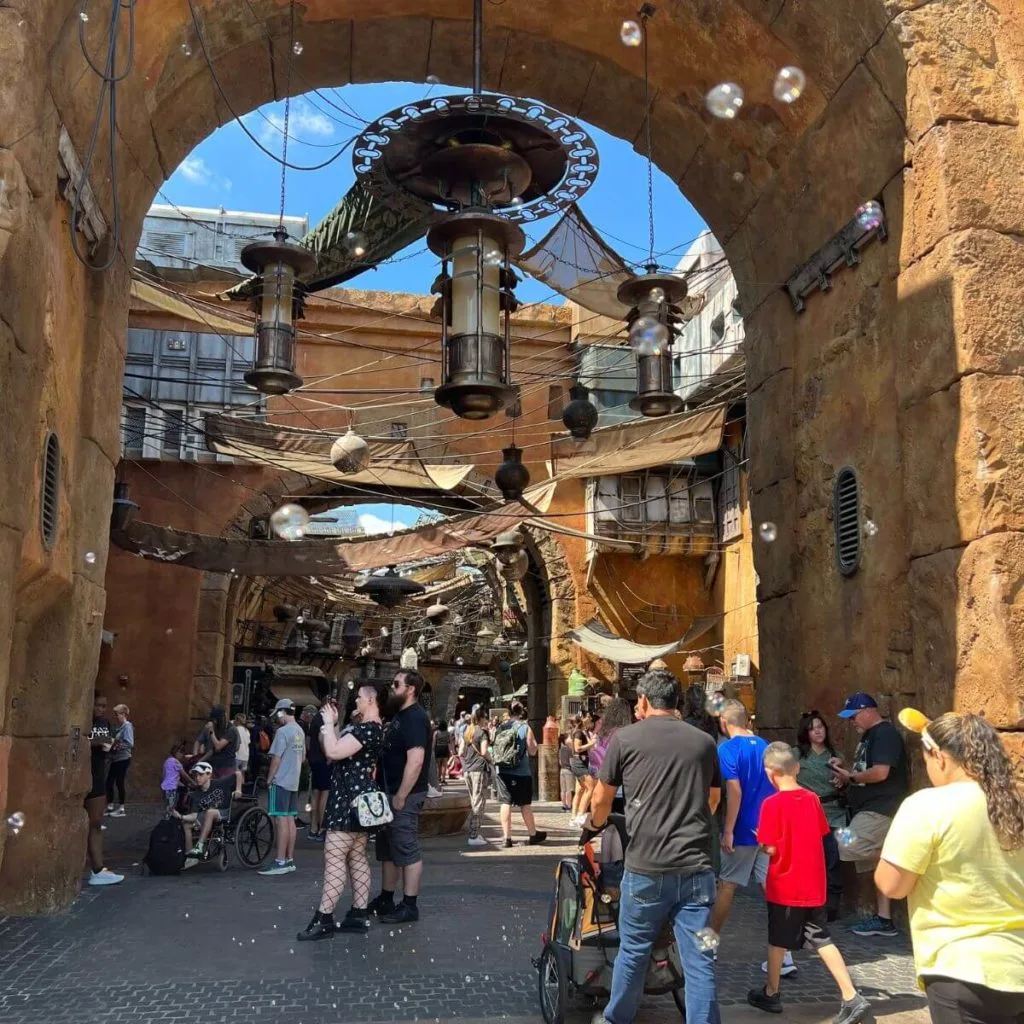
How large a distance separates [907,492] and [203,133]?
5.54m

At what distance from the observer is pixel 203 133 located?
723 centimetres

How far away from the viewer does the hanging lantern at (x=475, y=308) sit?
14.9 ft

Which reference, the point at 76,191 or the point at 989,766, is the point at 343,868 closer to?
the point at 989,766

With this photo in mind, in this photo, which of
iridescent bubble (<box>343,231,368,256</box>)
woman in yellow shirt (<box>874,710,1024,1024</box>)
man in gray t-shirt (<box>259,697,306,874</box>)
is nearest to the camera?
woman in yellow shirt (<box>874,710,1024,1024</box>)

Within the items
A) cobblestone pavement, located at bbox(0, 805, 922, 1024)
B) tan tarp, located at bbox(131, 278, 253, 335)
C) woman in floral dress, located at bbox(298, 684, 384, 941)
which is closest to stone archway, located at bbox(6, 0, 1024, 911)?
cobblestone pavement, located at bbox(0, 805, 922, 1024)

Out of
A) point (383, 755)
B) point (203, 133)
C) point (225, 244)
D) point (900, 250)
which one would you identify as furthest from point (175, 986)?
point (225, 244)

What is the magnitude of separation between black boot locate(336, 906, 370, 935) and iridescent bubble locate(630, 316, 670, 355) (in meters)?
3.72

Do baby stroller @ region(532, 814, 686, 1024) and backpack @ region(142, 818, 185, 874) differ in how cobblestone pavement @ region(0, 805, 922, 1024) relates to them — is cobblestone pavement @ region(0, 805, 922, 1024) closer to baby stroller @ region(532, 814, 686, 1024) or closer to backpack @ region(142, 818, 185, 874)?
baby stroller @ region(532, 814, 686, 1024)

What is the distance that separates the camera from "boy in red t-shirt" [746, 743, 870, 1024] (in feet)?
13.2

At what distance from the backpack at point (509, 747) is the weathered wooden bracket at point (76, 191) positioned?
5.48 m

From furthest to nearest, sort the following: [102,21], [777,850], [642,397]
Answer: [642,397] < [102,21] < [777,850]

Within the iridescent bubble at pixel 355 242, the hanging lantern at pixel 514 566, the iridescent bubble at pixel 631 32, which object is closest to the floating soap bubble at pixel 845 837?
the iridescent bubble at pixel 631 32

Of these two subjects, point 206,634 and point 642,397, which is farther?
point 206,634

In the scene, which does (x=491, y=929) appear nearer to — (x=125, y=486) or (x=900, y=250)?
(x=900, y=250)
